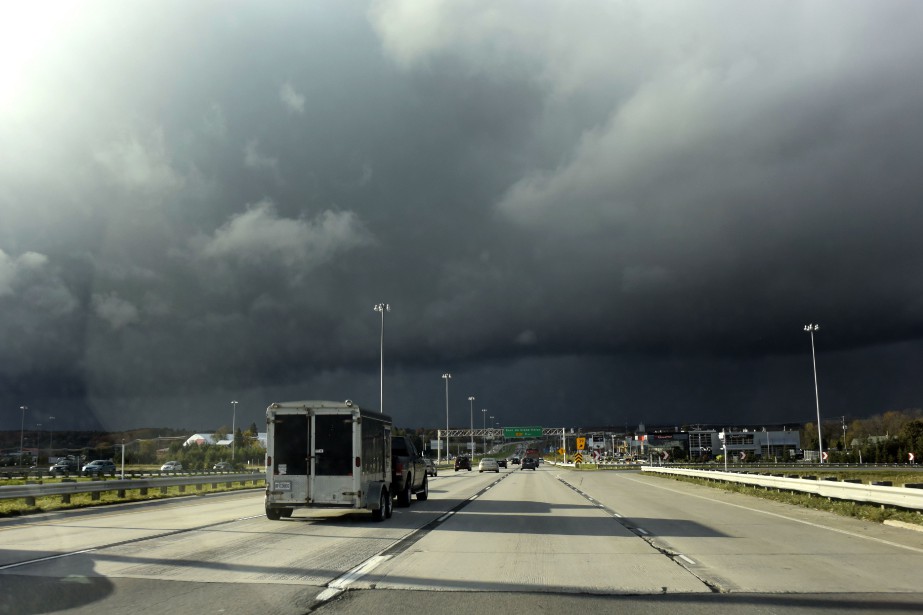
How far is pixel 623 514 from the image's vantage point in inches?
920

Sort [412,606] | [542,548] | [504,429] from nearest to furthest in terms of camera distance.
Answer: [412,606]
[542,548]
[504,429]

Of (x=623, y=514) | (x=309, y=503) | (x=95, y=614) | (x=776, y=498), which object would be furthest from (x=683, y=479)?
(x=95, y=614)

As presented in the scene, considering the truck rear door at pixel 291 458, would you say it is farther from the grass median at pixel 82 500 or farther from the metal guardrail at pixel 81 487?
the metal guardrail at pixel 81 487

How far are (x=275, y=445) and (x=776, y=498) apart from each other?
2105 centimetres

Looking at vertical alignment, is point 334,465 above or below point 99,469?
above

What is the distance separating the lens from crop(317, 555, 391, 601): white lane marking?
962cm

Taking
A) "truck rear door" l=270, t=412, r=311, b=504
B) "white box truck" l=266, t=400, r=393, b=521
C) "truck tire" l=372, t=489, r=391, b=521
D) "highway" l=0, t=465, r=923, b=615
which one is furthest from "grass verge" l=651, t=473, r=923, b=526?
"truck rear door" l=270, t=412, r=311, b=504

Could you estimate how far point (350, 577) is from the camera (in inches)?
429

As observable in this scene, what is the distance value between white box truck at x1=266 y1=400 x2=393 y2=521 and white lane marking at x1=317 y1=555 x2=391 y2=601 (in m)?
5.51

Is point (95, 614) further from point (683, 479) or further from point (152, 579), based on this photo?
point (683, 479)

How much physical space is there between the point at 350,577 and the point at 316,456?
7.94 meters

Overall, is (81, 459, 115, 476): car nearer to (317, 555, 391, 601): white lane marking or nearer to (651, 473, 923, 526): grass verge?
(651, 473, 923, 526): grass verge

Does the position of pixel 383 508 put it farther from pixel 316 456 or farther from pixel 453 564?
pixel 453 564

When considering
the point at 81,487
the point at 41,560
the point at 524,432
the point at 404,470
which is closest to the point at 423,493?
the point at 404,470
